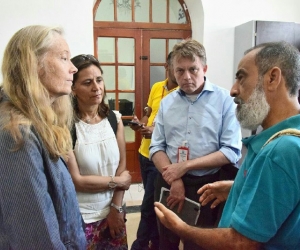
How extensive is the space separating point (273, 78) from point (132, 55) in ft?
9.19

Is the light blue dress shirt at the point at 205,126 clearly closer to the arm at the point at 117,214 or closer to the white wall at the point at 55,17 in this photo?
the arm at the point at 117,214

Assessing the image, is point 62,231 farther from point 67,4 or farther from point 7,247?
point 67,4

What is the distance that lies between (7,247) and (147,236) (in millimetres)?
1530

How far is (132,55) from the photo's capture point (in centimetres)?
352

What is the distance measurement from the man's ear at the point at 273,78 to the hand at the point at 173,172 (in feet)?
2.44

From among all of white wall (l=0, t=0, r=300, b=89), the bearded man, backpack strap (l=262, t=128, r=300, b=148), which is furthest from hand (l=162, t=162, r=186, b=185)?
white wall (l=0, t=0, r=300, b=89)

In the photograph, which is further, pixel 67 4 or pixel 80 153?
pixel 67 4

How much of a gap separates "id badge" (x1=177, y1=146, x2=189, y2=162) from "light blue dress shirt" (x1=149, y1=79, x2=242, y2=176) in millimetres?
23

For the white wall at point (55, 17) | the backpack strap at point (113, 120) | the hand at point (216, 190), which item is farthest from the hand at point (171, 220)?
the white wall at point (55, 17)

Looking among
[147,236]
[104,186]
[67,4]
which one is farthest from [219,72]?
[104,186]

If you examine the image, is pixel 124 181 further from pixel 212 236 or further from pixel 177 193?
pixel 212 236

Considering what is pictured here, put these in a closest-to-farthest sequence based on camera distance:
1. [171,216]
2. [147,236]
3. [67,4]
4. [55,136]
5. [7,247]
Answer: [7,247] < [55,136] < [171,216] < [147,236] < [67,4]

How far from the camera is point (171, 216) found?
3.22 ft

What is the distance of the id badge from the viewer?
5.15 ft
